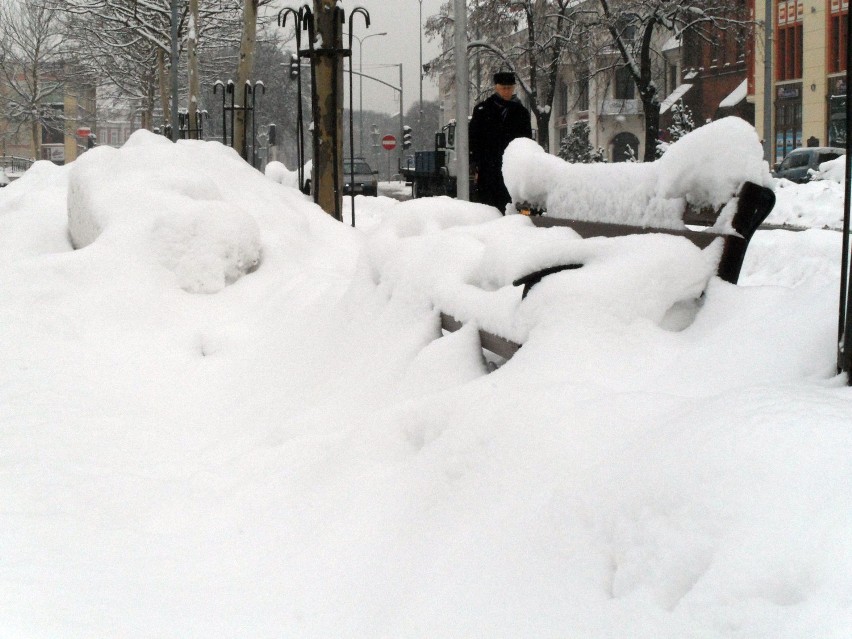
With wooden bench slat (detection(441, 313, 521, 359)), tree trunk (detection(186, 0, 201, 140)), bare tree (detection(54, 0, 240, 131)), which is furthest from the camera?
bare tree (detection(54, 0, 240, 131))

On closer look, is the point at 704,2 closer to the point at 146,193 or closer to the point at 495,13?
the point at 495,13

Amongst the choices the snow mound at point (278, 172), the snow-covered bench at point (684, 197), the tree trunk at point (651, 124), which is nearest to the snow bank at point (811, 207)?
the snow mound at point (278, 172)

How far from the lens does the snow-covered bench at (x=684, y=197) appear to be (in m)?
3.56

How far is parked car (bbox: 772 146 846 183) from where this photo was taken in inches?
1215

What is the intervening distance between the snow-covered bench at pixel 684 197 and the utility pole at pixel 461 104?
41.5 feet

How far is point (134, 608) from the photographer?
3225 millimetres

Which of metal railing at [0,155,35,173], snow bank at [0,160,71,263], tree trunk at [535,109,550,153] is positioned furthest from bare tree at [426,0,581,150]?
metal railing at [0,155,35,173]

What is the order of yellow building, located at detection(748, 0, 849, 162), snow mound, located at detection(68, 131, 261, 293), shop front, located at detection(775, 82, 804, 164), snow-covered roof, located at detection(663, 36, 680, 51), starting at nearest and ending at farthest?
snow mound, located at detection(68, 131, 261, 293) < yellow building, located at detection(748, 0, 849, 162) < shop front, located at detection(775, 82, 804, 164) < snow-covered roof, located at detection(663, 36, 680, 51)

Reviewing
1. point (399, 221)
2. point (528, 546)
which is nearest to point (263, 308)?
point (399, 221)

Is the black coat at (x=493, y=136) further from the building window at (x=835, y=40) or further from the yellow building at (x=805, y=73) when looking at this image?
the building window at (x=835, y=40)

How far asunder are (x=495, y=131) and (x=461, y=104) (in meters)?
9.38

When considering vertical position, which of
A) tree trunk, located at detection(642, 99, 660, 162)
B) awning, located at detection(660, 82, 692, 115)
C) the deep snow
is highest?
awning, located at detection(660, 82, 692, 115)

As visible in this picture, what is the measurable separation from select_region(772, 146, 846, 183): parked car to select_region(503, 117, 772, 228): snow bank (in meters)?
27.0

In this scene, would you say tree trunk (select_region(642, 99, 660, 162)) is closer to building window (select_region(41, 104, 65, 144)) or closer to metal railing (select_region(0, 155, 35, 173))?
building window (select_region(41, 104, 65, 144))
